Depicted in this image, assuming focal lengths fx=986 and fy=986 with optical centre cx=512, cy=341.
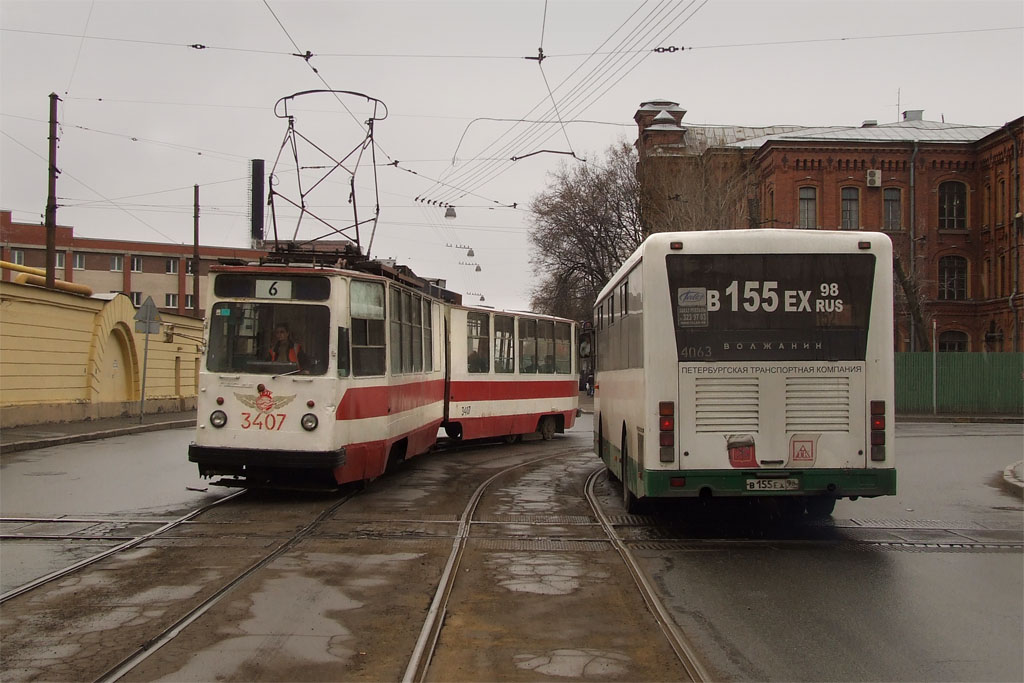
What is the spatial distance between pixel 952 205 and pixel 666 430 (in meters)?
51.7

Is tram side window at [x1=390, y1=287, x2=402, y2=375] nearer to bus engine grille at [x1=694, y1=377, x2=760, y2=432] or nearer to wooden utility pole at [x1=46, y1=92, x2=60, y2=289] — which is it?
bus engine grille at [x1=694, y1=377, x2=760, y2=432]

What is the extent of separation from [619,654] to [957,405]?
41.4 m

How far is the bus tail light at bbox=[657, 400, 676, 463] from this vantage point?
29.7 feet

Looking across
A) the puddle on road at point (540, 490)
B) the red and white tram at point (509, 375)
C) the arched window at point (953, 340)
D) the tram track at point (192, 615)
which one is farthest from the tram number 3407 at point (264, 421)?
the arched window at point (953, 340)

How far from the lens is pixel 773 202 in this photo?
54250mm

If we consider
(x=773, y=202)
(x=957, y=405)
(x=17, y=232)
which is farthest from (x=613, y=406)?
(x=17, y=232)

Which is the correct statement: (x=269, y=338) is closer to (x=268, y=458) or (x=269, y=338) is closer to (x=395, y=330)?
(x=268, y=458)

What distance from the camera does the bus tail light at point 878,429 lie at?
9094 millimetres

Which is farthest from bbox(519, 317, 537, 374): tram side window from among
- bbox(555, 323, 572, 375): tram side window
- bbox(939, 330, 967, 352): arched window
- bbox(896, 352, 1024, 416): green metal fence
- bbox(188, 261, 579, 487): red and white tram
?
bbox(939, 330, 967, 352): arched window

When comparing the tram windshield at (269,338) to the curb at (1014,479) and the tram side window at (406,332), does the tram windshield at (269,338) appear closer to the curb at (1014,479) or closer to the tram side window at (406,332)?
the tram side window at (406,332)

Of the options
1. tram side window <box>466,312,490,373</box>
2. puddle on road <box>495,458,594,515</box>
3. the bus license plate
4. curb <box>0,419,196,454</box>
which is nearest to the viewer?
the bus license plate

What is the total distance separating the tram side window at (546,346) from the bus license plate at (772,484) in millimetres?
13770

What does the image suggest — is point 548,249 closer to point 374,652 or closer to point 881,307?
point 881,307

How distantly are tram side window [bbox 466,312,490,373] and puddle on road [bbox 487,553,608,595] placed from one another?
1105cm
